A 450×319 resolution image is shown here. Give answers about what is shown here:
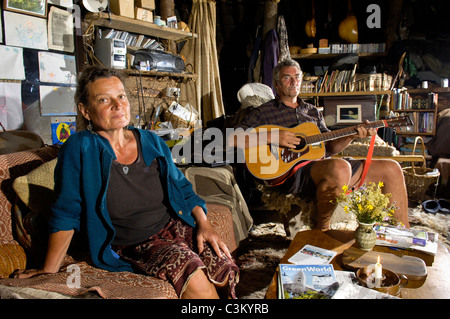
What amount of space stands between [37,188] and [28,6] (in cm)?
151

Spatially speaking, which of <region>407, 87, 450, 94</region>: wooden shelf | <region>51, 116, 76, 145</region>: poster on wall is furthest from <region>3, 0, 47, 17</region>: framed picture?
<region>407, 87, 450, 94</region>: wooden shelf

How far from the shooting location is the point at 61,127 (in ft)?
7.99

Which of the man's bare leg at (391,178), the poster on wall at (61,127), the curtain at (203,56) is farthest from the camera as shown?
the curtain at (203,56)

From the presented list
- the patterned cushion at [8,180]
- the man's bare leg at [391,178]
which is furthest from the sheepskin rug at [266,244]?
the patterned cushion at [8,180]

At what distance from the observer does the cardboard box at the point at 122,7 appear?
2.67 m

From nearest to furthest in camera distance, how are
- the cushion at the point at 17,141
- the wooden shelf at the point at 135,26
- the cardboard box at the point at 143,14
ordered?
the cushion at the point at 17,141, the wooden shelf at the point at 135,26, the cardboard box at the point at 143,14

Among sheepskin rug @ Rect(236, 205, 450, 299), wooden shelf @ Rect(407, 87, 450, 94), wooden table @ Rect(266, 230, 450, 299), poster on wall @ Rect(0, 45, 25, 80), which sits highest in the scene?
wooden shelf @ Rect(407, 87, 450, 94)

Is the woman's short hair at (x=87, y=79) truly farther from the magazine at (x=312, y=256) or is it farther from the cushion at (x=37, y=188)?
the magazine at (x=312, y=256)

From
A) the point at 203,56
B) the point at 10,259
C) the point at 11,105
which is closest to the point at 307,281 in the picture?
the point at 10,259

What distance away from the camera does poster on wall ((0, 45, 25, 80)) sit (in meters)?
2.02

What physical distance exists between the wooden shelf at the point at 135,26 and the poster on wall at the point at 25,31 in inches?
17.7

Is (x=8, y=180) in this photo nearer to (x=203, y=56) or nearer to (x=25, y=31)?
(x=25, y=31)

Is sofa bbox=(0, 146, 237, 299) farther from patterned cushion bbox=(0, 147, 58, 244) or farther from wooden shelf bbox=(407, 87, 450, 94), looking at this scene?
wooden shelf bbox=(407, 87, 450, 94)

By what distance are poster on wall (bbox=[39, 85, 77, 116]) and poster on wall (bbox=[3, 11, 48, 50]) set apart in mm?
301
